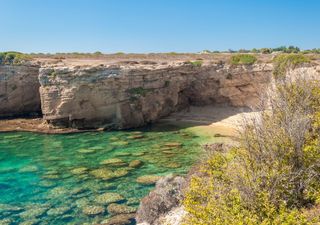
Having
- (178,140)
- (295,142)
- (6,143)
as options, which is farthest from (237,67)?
(295,142)

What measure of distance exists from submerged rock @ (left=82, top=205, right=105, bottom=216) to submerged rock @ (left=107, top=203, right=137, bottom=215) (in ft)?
1.37

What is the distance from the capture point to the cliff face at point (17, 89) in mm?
46938

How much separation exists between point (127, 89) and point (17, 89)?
1612cm

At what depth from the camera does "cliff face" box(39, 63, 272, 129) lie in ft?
134

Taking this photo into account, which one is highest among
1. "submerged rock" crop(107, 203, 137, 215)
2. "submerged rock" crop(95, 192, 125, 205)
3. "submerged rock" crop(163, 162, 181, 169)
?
"submerged rock" crop(107, 203, 137, 215)

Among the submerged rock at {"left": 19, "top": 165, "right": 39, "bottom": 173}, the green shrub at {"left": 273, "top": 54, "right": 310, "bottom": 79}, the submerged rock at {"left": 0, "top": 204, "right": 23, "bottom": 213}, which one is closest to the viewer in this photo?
the submerged rock at {"left": 0, "top": 204, "right": 23, "bottom": 213}

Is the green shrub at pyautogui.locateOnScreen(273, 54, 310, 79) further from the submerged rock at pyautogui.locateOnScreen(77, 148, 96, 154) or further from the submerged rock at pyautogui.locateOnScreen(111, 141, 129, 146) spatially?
the submerged rock at pyautogui.locateOnScreen(77, 148, 96, 154)

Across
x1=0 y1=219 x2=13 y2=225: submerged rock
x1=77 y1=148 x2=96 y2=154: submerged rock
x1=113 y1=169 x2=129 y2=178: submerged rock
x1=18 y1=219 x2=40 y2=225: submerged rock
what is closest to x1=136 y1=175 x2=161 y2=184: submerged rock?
x1=113 y1=169 x2=129 y2=178: submerged rock

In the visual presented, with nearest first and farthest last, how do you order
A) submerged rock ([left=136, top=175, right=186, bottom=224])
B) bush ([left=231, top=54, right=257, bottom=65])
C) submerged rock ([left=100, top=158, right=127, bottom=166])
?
submerged rock ([left=136, top=175, right=186, bottom=224]) < submerged rock ([left=100, top=158, right=127, bottom=166]) < bush ([left=231, top=54, right=257, bottom=65])

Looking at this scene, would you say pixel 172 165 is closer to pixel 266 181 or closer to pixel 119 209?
pixel 119 209

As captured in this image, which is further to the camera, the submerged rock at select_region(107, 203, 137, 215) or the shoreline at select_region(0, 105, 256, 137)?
the shoreline at select_region(0, 105, 256, 137)

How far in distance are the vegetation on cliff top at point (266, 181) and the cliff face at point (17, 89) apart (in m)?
38.5

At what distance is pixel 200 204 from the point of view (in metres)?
11.8

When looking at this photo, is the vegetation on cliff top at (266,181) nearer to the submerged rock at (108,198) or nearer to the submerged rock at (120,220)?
the submerged rock at (120,220)
